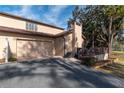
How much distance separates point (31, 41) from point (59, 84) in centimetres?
1320

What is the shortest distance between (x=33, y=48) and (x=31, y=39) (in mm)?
1175

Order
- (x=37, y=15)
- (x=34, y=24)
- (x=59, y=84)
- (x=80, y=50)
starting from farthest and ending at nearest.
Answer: (x=37, y=15) → (x=34, y=24) → (x=80, y=50) → (x=59, y=84)

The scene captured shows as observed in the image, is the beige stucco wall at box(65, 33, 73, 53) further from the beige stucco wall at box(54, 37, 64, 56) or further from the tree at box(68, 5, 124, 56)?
the tree at box(68, 5, 124, 56)

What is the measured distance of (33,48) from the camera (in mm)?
20391

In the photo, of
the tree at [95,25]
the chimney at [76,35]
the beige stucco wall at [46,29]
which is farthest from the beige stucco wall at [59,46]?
the tree at [95,25]

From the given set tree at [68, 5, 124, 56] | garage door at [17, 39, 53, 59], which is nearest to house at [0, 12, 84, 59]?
garage door at [17, 39, 53, 59]

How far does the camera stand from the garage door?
60.7 ft

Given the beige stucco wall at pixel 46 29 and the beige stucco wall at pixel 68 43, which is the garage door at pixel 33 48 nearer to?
the beige stucco wall at pixel 68 43

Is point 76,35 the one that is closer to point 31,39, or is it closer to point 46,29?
point 31,39

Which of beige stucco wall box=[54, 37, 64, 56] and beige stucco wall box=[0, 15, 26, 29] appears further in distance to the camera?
beige stucco wall box=[54, 37, 64, 56]

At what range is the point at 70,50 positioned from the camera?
73.8 feet

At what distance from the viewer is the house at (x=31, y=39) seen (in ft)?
56.7

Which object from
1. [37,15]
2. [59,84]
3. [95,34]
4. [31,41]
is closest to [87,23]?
[95,34]
